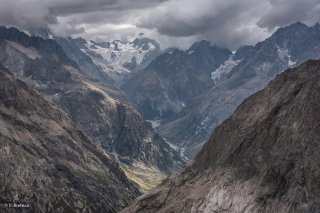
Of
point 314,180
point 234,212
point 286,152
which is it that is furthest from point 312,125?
point 234,212

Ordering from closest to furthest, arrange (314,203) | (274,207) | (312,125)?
(314,203), (274,207), (312,125)

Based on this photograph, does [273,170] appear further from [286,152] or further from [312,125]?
[312,125]

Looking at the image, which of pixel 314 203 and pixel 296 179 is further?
pixel 296 179

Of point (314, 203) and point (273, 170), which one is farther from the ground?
point (273, 170)

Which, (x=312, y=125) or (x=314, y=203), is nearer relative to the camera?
(x=314, y=203)

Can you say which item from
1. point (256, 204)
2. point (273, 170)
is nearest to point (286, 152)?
point (273, 170)

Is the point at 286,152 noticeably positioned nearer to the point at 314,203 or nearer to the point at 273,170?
the point at 273,170

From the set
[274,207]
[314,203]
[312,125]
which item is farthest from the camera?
[312,125]

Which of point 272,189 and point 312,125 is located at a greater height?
point 312,125
